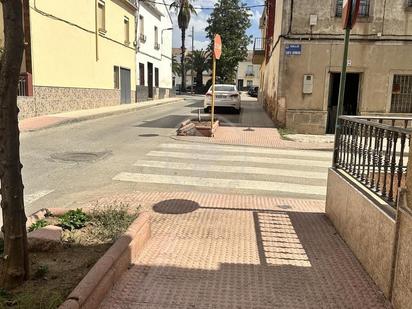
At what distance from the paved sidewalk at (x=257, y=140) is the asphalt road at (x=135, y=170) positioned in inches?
29.7

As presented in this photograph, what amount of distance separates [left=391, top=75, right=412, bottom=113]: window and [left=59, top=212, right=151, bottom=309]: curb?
12.0 m

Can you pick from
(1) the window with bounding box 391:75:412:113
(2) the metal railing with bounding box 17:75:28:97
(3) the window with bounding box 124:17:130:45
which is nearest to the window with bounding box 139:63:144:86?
(3) the window with bounding box 124:17:130:45

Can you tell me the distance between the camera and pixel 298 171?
8320 mm

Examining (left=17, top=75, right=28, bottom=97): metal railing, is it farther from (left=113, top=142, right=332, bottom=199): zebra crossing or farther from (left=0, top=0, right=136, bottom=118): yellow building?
(left=113, top=142, right=332, bottom=199): zebra crossing

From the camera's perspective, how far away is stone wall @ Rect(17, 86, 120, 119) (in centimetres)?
1521

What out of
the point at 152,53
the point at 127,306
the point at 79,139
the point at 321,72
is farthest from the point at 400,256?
the point at 152,53

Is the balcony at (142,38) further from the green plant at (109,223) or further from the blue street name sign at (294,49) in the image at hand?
the green plant at (109,223)

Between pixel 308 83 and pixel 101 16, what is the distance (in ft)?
44.4

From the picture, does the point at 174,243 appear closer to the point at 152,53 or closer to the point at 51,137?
the point at 51,137

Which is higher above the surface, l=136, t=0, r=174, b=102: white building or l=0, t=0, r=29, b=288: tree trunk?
l=136, t=0, r=174, b=102: white building

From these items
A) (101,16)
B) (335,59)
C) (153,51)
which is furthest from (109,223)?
(153,51)

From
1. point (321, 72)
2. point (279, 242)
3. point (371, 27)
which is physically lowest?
point (279, 242)

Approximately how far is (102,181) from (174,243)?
308 centimetres

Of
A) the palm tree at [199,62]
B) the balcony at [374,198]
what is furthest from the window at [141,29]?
the palm tree at [199,62]
